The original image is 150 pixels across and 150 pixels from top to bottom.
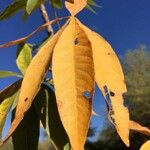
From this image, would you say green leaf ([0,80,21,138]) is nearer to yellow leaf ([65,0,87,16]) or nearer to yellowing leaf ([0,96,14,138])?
yellowing leaf ([0,96,14,138])

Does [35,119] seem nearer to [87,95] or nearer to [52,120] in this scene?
[52,120]

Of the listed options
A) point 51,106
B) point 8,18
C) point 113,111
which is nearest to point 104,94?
point 113,111

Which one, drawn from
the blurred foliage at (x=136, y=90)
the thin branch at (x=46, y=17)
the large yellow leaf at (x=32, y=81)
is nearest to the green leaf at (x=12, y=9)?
the thin branch at (x=46, y=17)

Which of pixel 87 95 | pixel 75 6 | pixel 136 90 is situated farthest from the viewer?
pixel 136 90

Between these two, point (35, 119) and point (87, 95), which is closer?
point (87, 95)

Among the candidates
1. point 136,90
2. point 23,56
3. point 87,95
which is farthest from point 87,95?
point 136,90

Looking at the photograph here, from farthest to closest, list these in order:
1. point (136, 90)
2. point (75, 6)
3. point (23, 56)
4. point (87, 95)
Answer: point (136, 90)
point (23, 56)
point (75, 6)
point (87, 95)

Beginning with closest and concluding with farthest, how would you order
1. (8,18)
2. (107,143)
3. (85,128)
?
(85,128), (8,18), (107,143)

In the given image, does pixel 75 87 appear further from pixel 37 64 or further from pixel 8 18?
pixel 8 18
